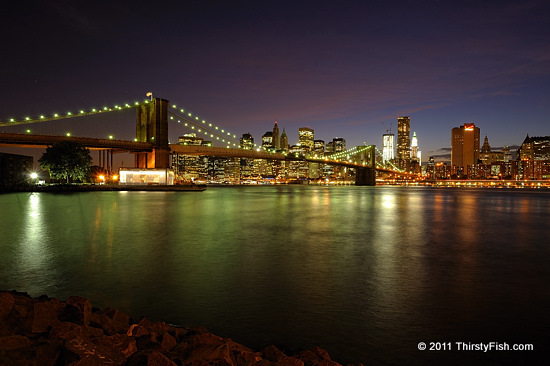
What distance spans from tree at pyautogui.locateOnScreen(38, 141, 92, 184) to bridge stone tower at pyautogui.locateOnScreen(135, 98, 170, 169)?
1224 cm

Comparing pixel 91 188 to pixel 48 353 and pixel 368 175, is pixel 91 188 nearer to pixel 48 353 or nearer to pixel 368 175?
pixel 48 353

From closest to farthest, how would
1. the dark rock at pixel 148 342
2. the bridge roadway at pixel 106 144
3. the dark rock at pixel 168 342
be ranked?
the dark rock at pixel 148 342
the dark rock at pixel 168 342
the bridge roadway at pixel 106 144

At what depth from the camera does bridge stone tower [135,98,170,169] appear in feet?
234

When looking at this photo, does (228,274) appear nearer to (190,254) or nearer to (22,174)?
(190,254)

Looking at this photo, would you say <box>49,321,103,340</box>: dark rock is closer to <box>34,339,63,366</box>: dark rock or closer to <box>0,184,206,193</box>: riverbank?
<box>34,339,63,366</box>: dark rock

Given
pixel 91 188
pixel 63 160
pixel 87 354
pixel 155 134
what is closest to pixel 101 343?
pixel 87 354

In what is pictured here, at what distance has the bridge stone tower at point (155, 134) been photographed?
71375 mm

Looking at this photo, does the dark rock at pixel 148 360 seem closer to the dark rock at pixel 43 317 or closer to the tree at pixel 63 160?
the dark rock at pixel 43 317

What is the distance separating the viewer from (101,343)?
143 inches

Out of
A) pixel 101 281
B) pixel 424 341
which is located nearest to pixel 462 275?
pixel 424 341

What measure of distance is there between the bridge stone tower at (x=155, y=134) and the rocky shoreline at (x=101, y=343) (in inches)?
2742

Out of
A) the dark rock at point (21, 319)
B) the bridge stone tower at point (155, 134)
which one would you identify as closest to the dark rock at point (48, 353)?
the dark rock at point (21, 319)

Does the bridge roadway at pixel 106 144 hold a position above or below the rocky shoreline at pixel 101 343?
above

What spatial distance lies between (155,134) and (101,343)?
72.7 meters
